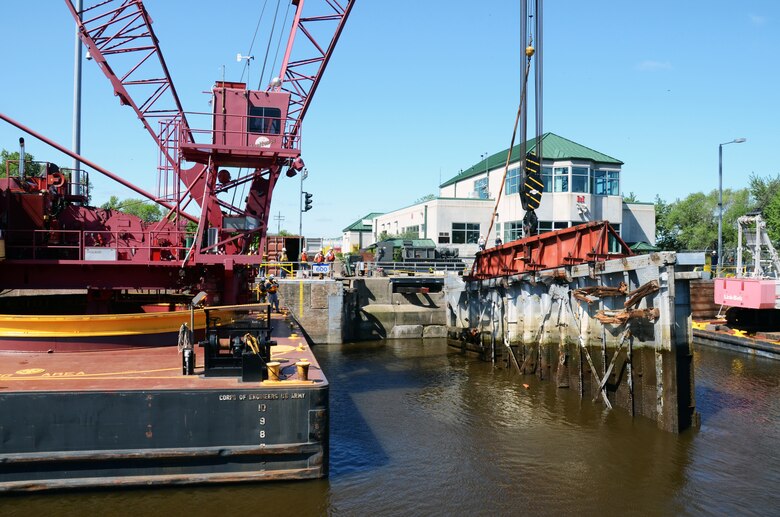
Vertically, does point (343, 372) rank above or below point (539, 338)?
below

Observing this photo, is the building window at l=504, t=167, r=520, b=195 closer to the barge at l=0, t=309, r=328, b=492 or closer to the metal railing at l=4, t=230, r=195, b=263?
the metal railing at l=4, t=230, r=195, b=263

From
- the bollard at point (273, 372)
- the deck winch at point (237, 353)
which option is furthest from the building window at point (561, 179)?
the bollard at point (273, 372)

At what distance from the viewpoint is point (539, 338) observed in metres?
22.5

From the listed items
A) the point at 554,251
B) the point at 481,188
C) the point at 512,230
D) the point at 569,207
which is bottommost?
the point at 554,251

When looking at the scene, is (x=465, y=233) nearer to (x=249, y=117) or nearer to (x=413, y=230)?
(x=413, y=230)

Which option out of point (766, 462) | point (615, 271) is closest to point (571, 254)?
point (615, 271)

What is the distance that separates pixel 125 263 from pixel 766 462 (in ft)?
54.6

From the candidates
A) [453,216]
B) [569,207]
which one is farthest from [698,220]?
[453,216]

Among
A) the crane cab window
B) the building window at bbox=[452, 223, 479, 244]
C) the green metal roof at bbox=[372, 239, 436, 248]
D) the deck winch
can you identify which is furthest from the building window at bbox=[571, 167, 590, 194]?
the deck winch

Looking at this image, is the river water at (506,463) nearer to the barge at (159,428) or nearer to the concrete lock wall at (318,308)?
the barge at (159,428)

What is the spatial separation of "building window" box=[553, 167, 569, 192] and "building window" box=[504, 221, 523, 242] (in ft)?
14.2

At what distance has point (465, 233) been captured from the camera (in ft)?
182

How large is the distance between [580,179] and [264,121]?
3859 cm

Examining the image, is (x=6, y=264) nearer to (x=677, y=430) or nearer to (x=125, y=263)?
(x=125, y=263)
